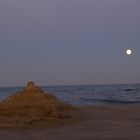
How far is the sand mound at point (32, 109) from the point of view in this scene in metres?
13.7

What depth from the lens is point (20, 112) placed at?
14.1 metres

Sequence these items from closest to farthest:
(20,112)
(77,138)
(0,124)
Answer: (77,138) → (0,124) → (20,112)

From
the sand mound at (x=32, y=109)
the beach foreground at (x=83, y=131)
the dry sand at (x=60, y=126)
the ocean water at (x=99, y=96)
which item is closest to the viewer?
the beach foreground at (x=83, y=131)

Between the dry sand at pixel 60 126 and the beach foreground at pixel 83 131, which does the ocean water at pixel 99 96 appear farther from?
the beach foreground at pixel 83 131

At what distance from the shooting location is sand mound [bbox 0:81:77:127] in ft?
45.0

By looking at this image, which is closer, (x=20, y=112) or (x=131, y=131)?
(x=131, y=131)

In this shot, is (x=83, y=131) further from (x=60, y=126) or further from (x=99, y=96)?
(x=99, y=96)

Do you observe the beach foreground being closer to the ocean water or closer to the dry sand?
the dry sand

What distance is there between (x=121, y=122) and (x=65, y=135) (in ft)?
10.7

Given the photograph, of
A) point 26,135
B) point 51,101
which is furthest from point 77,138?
point 51,101

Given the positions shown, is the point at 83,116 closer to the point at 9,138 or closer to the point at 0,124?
the point at 0,124

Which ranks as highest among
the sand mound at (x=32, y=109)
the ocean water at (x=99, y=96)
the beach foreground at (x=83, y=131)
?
the sand mound at (x=32, y=109)

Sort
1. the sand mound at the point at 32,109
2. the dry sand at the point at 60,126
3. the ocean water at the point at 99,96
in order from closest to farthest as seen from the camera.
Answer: the dry sand at the point at 60,126, the sand mound at the point at 32,109, the ocean water at the point at 99,96

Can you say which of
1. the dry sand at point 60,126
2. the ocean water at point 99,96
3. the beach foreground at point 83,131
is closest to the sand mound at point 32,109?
the dry sand at point 60,126
